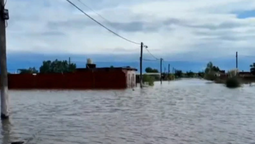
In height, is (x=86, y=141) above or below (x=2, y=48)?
below

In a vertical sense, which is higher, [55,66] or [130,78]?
[55,66]

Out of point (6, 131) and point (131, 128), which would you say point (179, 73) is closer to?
point (131, 128)

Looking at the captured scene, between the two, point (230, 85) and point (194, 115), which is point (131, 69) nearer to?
point (230, 85)

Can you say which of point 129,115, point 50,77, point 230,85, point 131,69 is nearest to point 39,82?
point 50,77

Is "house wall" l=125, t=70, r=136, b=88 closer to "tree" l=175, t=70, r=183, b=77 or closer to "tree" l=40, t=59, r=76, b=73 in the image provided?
"tree" l=40, t=59, r=76, b=73

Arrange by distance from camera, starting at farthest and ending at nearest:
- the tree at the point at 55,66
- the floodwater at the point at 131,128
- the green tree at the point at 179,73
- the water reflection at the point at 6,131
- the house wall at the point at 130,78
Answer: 1. the green tree at the point at 179,73
2. the tree at the point at 55,66
3. the house wall at the point at 130,78
4. the floodwater at the point at 131,128
5. the water reflection at the point at 6,131

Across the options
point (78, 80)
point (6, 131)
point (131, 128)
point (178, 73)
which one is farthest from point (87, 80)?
point (178, 73)

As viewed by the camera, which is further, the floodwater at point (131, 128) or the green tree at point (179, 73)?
the green tree at point (179, 73)

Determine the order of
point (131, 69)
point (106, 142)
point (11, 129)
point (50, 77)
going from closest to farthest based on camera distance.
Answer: point (106, 142) → point (11, 129) → point (50, 77) → point (131, 69)

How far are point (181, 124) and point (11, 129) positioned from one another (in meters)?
6.41

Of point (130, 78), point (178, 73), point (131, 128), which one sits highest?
point (178, 73)

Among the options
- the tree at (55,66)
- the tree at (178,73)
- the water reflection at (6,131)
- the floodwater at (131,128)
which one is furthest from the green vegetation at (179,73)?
the water reflection at (6,131)

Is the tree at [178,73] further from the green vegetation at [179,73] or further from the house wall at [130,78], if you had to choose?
the house wall at [130,78]

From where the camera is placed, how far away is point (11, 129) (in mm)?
15070
